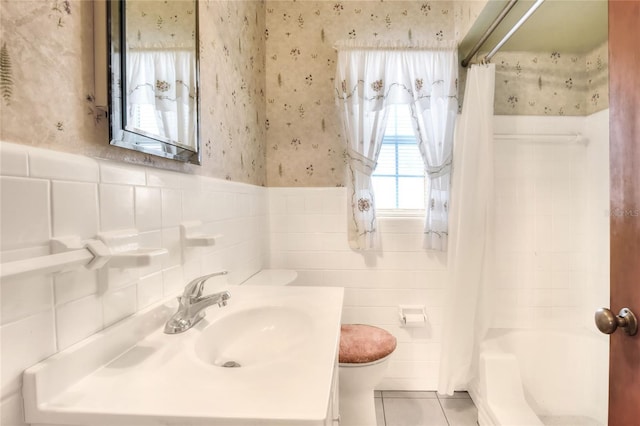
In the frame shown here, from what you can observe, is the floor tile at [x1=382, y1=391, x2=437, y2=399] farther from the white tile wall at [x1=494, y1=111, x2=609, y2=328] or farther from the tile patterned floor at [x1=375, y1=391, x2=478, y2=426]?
the white tile wall at [x1=494, y1=111, x2=609, y2=328]

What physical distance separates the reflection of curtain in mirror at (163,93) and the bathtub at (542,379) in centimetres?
189

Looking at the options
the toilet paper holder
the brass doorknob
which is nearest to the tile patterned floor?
the toilet paper holder

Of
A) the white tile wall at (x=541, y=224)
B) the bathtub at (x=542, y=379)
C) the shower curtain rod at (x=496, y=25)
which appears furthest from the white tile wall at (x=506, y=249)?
the shower curtain rod at (x=496, y=25)

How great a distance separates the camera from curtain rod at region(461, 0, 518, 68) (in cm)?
144

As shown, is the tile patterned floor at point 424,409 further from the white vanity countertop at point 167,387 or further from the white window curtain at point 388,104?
the white vanity countertop at point 167,387

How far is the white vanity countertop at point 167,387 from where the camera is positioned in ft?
1.61

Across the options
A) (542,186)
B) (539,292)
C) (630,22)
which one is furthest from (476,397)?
(630,22)

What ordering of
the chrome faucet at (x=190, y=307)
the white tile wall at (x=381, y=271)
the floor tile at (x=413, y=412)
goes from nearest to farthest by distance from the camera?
the chrome faucet at (x=190, y=307) → the floor tile at (x=413, y=412) → the white tile wall at (x=381, y=271)

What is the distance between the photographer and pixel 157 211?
87 cm

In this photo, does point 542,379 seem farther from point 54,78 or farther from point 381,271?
A: point 54,78

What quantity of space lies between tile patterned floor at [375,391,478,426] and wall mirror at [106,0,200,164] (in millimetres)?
1732

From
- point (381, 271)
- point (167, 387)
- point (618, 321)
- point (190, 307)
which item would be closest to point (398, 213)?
point (381, 271)

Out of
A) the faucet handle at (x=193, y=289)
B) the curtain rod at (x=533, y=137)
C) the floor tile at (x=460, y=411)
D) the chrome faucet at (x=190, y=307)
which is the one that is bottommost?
the floor tile at (x=460, y=411)

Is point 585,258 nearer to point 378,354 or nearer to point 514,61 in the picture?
point 514,61
